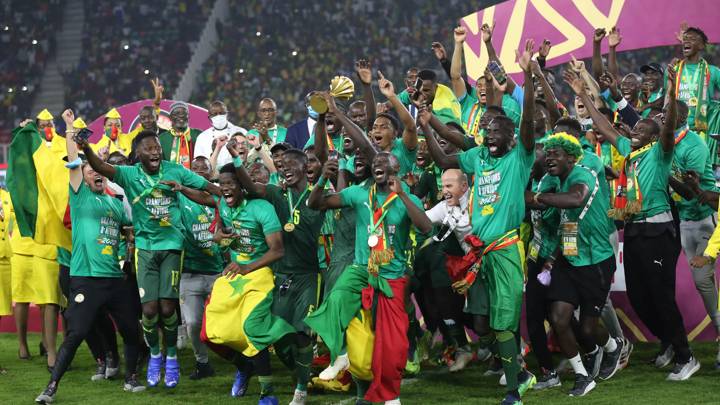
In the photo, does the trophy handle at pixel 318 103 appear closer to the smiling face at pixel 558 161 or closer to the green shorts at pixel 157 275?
the smiling face at pixel 558 161

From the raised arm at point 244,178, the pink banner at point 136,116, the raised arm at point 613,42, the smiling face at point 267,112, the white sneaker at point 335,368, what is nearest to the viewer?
the raised arm at point 244,178

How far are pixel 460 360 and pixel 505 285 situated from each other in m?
2.05

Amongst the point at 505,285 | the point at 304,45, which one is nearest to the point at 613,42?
the point at 505,285

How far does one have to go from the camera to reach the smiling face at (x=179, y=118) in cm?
1277

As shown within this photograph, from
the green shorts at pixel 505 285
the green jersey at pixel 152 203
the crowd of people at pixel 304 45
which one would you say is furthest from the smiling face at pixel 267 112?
the crowd of people at pixel 304 45

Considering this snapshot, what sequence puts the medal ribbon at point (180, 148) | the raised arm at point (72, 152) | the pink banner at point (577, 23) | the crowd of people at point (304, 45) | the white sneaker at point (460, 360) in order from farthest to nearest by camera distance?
the crowd of people at point (304, 45)
the medal ribbon at point (180, 148)
the pink banner at point (577, 23)
the white sneaker at point (460, 360)
the raised arm at point (72, 152)

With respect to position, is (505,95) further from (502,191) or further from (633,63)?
(633,63)

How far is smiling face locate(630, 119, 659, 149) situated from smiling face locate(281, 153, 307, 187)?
112 inches

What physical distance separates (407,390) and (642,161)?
2787 millimetres

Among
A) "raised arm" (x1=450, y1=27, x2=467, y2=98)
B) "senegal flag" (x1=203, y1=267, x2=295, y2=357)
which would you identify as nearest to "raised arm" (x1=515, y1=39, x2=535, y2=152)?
"senegal flag" (x1=203, y1=267, x2=295, y2=357)

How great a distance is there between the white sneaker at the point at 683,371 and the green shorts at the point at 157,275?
4.36m

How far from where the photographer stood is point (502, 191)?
8.08 meters

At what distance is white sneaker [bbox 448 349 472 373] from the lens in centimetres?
988

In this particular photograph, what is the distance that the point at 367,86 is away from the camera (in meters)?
9.48
